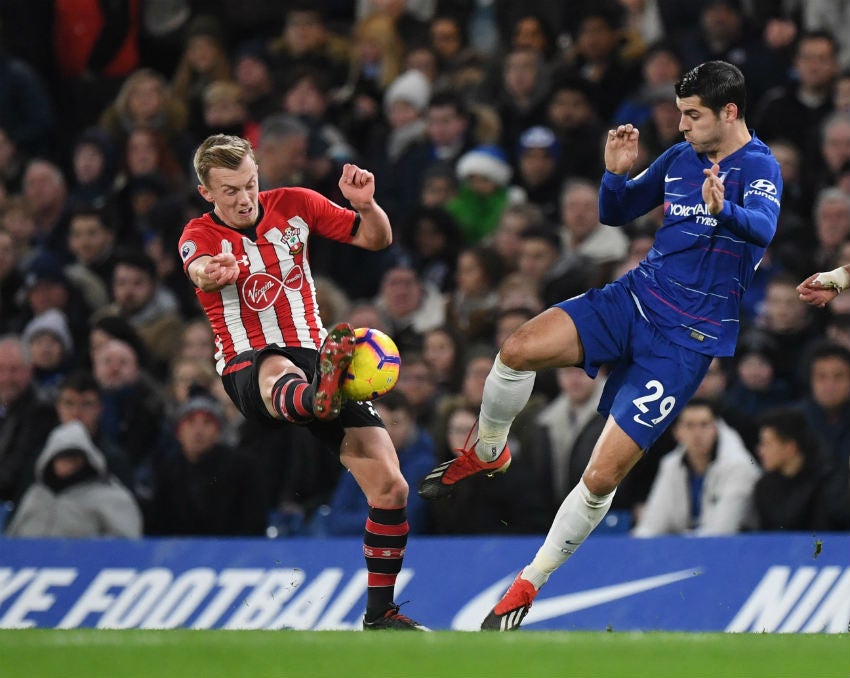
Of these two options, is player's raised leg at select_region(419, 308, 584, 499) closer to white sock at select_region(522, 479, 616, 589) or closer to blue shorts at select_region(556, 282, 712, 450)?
blue shorts at select_region(556, 282, 712, 450)

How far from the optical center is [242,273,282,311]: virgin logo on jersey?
8156mm

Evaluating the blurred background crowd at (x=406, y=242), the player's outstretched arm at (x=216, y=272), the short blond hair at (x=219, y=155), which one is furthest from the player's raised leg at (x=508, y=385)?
the blurred background crowd at (x=406, y=242)

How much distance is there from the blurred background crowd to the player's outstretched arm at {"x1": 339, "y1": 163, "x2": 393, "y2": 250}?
9.15 feet

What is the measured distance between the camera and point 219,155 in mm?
7988

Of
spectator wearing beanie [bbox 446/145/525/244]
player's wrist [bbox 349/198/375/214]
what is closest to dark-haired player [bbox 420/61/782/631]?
player's wrist [bbox 349/198/375/214]

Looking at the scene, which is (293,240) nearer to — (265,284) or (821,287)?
(265,284)

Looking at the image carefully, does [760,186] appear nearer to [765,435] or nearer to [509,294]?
[765,435]

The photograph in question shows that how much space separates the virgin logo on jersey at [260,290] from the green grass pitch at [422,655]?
1.59m

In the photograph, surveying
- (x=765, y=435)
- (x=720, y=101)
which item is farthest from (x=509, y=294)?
(x=720, y=101)

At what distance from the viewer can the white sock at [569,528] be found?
8.00m

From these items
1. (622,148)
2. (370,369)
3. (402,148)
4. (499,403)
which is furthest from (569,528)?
(402,148)

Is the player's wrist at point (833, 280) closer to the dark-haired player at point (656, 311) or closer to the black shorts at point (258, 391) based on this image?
the dark-haired player at point (656, 311)

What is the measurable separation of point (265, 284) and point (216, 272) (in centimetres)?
62

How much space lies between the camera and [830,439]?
10.5 m
